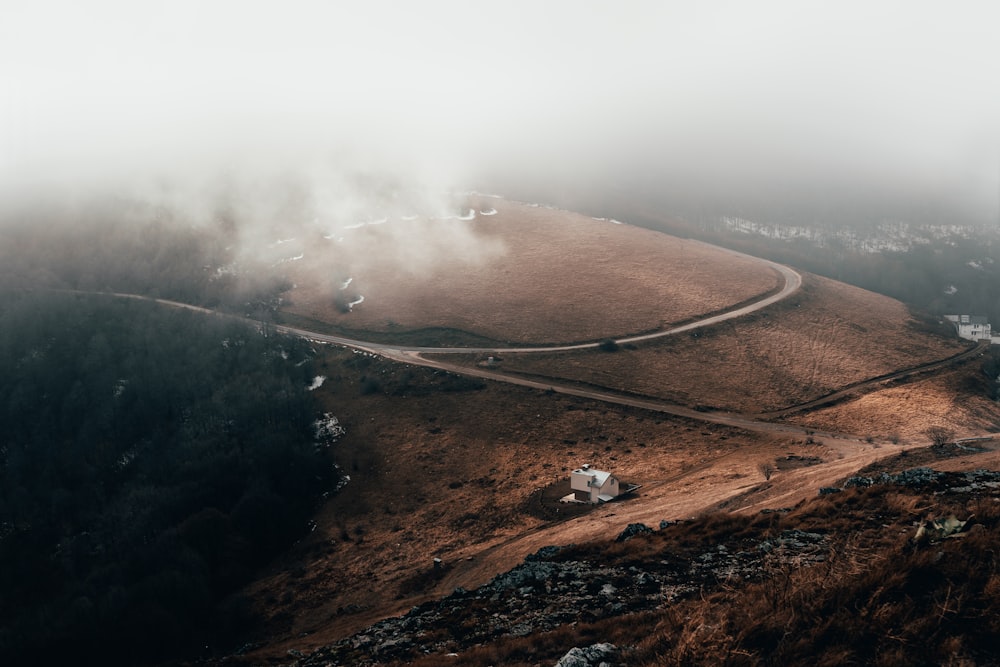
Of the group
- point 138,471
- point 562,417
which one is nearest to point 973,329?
point 562,417

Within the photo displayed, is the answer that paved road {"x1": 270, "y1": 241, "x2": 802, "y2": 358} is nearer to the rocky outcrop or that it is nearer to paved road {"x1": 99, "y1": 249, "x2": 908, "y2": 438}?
paved road {"x1": 99, "y1": 249, "x2": 908, "y2": 438}

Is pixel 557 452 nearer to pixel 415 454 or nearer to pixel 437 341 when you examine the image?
pixel 415 454

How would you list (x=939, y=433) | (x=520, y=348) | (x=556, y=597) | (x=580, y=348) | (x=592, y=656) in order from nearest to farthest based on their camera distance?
(x=592, y=656)
(x=556, y=597)
(x=939, y=433)
(x=580, y=348)
(x=520, y=348)

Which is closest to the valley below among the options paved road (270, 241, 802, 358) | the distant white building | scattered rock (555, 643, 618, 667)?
paved road (270, 241, 802, 358)

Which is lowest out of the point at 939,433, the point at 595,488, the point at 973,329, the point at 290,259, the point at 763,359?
the point at 595,488

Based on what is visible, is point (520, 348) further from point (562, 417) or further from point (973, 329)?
point (973, 329)

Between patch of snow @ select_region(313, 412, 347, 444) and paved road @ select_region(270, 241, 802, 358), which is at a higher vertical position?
paved road @ select_region(270, 241, 802, 358)
